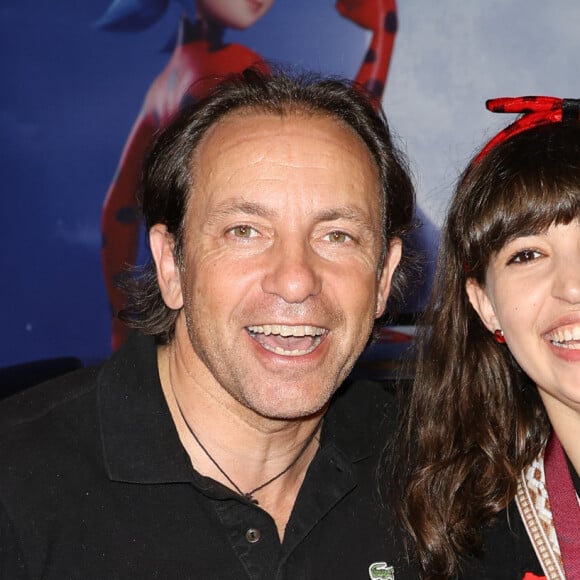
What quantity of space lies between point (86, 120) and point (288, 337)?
5.36ft

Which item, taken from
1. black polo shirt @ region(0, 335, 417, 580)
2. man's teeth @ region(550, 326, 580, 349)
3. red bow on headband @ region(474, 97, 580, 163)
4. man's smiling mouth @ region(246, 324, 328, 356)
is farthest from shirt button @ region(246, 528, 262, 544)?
red bow on headband @ region(474, 97, 580, 163)

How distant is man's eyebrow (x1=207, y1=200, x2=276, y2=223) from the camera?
199cm

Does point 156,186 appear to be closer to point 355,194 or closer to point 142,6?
point 355,194

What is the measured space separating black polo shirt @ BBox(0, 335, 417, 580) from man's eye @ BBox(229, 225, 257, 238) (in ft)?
1.22

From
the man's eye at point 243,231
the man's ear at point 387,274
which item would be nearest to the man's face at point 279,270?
the man's eye at point 243,231

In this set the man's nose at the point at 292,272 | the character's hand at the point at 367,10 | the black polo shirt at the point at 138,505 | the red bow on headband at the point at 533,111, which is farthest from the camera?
the character's hand at the point at 367,10

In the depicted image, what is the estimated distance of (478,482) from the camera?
2227 mm

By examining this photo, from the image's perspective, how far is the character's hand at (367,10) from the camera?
3301mm

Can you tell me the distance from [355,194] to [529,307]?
1.46 ft

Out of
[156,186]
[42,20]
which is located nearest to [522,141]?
[156,186]

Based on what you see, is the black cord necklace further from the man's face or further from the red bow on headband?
the red bow on headband

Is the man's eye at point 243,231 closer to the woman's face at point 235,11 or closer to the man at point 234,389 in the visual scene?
the man at point 234,389

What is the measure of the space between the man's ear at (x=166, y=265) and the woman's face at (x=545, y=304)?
2.35 feet

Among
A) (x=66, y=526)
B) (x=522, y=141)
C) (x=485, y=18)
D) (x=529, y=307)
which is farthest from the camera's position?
(x=485, y=18)
